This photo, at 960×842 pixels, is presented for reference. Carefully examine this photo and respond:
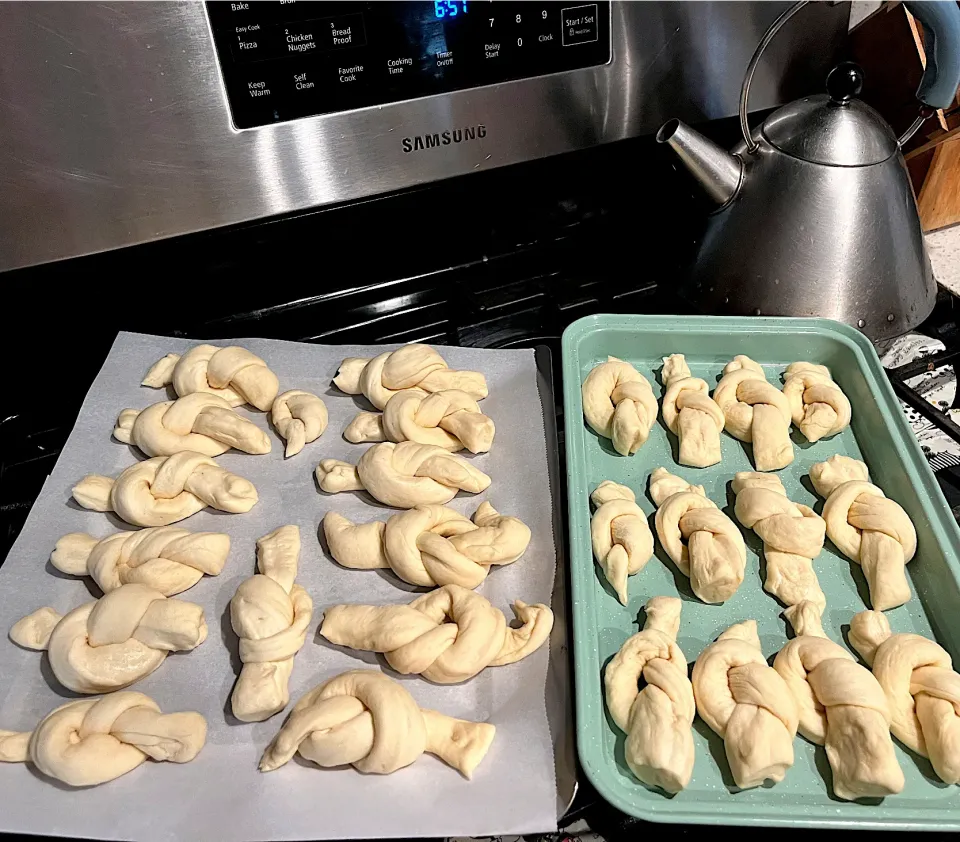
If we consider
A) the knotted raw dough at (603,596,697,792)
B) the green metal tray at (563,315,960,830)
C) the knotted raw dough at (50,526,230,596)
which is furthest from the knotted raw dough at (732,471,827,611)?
the knotted raw dough at (50,526,230,596)

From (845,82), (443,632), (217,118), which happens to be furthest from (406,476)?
(845,82)

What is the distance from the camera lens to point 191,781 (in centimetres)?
66

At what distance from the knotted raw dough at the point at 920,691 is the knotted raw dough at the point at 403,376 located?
1.79 feet

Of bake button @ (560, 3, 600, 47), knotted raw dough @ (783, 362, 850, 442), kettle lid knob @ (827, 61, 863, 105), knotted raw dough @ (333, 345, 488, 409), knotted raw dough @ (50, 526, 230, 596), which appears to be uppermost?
bake button @ (560, 3, 600, 47)

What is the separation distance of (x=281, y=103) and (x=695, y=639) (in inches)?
29.9

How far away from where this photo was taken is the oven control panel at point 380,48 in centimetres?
82

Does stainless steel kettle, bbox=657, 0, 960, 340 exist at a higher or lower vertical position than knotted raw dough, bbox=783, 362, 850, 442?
higher

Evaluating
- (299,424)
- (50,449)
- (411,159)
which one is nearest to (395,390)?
(299,424)

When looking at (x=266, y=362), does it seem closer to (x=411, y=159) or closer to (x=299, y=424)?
(x=299, y=424)

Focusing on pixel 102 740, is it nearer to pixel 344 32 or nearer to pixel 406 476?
pixel 406 476

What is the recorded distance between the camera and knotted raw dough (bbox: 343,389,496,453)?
0.92 meters

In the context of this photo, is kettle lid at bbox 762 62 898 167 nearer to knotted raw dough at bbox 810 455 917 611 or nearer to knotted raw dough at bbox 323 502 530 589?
knotted raw dough at bbox 810 455 917 611

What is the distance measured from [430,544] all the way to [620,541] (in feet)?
0.67

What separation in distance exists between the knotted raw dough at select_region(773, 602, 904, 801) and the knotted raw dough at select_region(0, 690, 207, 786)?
559 millimetres
